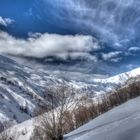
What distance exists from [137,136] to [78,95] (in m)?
48.8

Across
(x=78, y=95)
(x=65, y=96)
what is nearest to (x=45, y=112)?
(x=78, y=95)

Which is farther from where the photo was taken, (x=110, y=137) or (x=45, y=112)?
(x=45, y=112)

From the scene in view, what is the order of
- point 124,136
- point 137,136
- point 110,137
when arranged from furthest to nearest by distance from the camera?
1. point 110,137
2. point 124,136
3. point 137,136

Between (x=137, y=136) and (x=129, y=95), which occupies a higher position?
(x=129, y=95)

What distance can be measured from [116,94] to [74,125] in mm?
31501

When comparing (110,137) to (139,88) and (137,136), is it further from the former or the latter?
(139,88)

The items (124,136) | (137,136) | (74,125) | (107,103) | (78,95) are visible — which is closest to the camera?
(137,136)

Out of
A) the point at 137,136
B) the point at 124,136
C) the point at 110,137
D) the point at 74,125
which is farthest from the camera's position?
the point at 74,125

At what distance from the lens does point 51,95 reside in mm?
58938

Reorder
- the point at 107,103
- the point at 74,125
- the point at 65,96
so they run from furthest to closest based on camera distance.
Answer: the point at 107,103, the point at 74,125, the point at 65,96

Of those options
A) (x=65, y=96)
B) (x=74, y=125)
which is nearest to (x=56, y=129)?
(x=65, y=96)

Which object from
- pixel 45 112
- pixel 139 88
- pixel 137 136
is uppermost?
pixel 139 88

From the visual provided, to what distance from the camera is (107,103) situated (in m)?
136

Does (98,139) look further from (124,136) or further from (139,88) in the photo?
(139,88)
